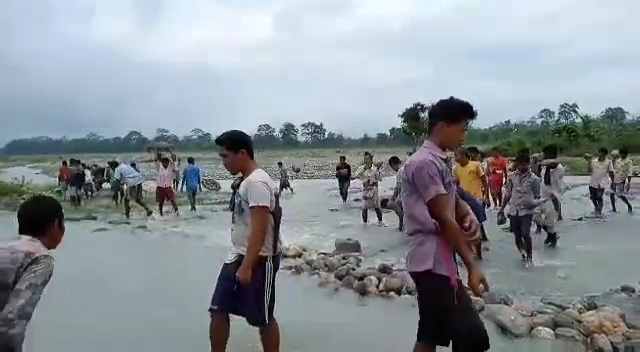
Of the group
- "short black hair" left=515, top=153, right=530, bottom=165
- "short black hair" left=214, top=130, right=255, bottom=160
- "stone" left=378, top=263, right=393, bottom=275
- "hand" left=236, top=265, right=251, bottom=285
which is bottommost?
"stone" left=378, top=263, right=393, bottom=275

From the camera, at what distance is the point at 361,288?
9.14 m

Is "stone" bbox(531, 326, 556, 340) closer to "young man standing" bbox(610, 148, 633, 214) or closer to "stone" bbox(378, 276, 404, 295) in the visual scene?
"stone" bbox(378, 276, 404, 295)

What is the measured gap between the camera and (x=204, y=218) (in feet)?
66.6

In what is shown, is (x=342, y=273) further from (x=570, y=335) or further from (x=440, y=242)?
(x=440, y=242)

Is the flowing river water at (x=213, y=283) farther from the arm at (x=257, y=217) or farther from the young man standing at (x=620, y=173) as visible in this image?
the arm at (x=257, y=217)

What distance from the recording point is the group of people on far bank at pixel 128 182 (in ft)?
65.4

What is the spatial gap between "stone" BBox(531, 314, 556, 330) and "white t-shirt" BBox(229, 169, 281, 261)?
291 cm

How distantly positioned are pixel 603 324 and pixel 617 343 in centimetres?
34

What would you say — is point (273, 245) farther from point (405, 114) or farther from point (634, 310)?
point (405, 114)

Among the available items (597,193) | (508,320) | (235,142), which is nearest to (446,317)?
(235,142)

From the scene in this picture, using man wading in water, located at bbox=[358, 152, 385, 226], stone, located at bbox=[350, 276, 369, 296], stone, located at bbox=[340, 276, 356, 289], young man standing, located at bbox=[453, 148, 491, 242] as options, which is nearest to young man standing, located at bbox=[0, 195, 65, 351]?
stone, located at bbox=[350, 276, 369, 296]

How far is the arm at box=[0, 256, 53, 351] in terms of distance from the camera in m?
3.16

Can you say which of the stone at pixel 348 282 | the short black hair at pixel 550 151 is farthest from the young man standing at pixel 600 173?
the stone at pixel 348 282

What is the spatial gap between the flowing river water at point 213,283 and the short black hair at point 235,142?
77.9 inches
